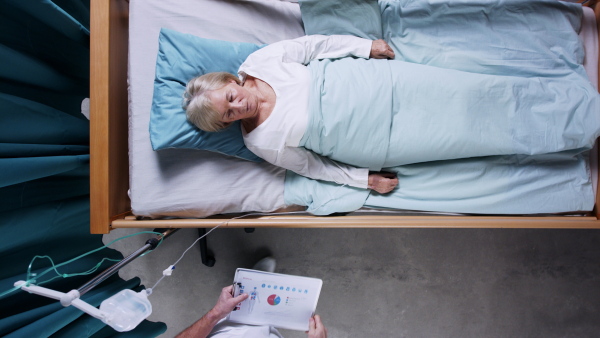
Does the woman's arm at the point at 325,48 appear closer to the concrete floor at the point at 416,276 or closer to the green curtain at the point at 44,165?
the green curtain at the point at 44,165

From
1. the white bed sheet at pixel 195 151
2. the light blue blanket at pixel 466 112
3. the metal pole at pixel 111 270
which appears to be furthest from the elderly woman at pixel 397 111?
the metal pole at pixel 111 270

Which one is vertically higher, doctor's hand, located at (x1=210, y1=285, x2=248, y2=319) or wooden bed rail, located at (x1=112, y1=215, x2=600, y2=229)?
wooden bed rail, located at (x1=112, y1=215, x2=600, y2=229)

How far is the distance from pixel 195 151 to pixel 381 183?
2.34ft

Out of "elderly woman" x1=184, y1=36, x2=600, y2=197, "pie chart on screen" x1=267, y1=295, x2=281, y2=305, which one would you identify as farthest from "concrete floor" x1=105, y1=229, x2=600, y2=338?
"elderly woman" x1=184, y1=36, x2=600, y2=197

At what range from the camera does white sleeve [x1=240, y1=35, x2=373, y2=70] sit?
4.47 feet

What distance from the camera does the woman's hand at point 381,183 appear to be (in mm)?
1376

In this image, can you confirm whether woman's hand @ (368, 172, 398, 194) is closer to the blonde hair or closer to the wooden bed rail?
the wooden bed rail

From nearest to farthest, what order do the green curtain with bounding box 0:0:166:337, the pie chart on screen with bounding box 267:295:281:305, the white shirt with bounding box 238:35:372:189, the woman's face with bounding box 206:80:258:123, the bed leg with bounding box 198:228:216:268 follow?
1. the green curtain with bounding box 0:0:166:337
2. the woman's face with bounding box 206:80:258:123
3. the white shirt with bounding box 238:35:372:189
4. the pie chart on screen with bounding box 267:295:281:305
5. the bed leg with bounding box 198:228:216:268

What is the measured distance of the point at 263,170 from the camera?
1.45 meters

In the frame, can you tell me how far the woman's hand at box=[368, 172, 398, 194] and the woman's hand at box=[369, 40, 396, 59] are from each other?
46 centimetres

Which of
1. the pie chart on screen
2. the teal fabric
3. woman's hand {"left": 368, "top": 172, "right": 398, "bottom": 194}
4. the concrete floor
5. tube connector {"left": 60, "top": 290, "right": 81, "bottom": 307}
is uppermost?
the teal fabric

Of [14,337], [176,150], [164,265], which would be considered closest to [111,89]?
[176,150]

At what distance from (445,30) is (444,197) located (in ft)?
2.11

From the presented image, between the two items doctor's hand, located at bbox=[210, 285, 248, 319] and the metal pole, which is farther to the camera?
doctor's hand, located at bbox=[210, 285, 248, 319]
